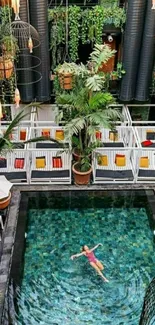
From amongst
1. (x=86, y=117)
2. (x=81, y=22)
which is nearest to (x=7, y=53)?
(x=81, y=22)

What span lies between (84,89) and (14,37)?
230 centimetres

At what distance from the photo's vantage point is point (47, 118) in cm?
1209

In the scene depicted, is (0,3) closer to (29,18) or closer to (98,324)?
(29,18)

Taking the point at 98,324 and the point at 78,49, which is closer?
the point at 98,324

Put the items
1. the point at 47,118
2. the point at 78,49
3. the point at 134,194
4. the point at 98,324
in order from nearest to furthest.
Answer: the point at 98,324 → the point at 134,194 → the point at 78,49 → the point at 47,118

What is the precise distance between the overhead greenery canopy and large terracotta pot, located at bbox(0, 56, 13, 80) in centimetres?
160

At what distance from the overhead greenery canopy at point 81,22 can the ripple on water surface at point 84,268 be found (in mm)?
4977

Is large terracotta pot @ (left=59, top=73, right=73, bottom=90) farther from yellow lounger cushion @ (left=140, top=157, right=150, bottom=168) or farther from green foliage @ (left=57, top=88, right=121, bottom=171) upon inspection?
yellow lounger cushion @ (left=140, top=157, right=150, bottom=168)

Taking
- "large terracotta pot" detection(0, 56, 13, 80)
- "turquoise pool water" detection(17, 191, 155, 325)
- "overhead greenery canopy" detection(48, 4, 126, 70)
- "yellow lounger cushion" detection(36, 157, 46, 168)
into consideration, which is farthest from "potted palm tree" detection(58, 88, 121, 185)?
"overhead greenery canopy" detection(48, 4, 126, 70)

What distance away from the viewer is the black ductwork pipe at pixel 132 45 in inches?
389

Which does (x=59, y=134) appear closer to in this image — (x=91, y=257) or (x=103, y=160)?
(x=103, y=160)

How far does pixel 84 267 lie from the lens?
308 inches

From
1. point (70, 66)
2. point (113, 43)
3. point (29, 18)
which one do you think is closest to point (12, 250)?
point (70, 66)

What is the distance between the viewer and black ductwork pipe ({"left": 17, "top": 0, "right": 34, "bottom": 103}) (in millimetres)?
9797
